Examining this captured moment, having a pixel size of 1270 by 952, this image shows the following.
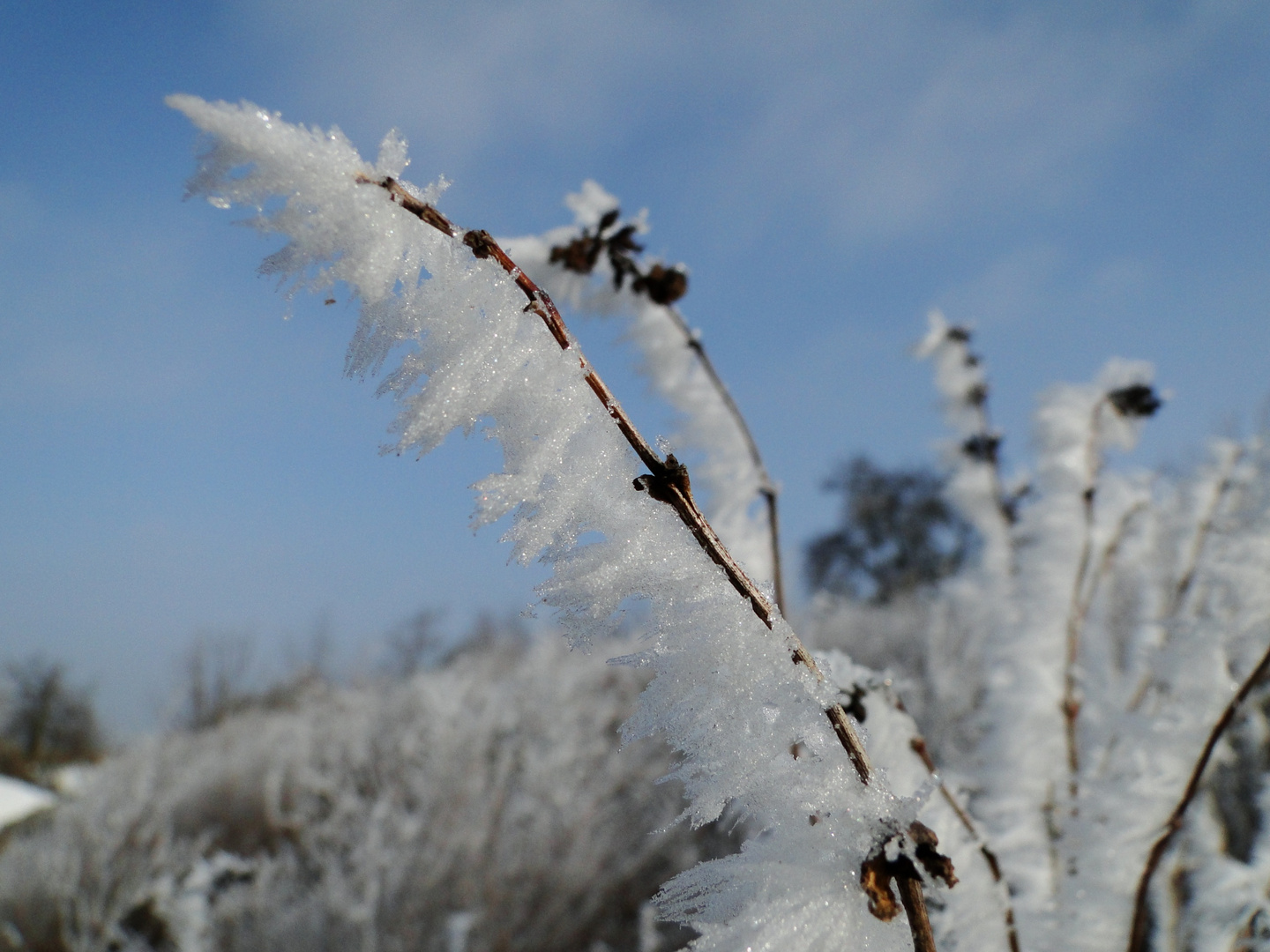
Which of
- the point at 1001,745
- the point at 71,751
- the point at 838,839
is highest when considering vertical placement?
the point at 71,751

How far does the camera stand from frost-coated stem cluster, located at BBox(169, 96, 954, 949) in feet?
1.14

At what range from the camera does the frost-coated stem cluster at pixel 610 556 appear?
0.35 meters

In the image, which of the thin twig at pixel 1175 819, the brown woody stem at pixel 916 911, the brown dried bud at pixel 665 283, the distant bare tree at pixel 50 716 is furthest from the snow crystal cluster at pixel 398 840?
the distant bare tree at pixel 50 716

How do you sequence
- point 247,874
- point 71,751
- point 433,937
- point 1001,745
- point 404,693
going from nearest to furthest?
point 1001,745 → point 433,937 → point 247,874 → point 404,693 → point 71,751

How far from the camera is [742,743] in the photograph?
0.36 meters

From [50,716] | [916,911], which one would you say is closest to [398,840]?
[916,911]

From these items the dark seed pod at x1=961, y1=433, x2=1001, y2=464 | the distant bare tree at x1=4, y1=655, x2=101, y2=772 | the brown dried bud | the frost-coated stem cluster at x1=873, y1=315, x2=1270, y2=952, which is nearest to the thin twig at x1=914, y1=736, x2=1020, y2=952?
the frost-coated stem cluster at x1=873, y1=315, x2=1270, y2=952

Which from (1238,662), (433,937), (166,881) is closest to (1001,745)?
(1238,662)

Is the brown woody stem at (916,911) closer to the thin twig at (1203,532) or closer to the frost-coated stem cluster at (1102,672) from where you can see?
the frost-coated stem cluster at (1102,672)

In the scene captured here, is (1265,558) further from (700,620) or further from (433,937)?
(433,937)

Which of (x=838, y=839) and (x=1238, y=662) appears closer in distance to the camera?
(x=838, y=839)

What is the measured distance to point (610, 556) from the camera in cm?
37

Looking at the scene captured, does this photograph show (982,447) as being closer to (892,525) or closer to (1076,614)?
(1076,614)

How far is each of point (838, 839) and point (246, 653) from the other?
62.3 ft
